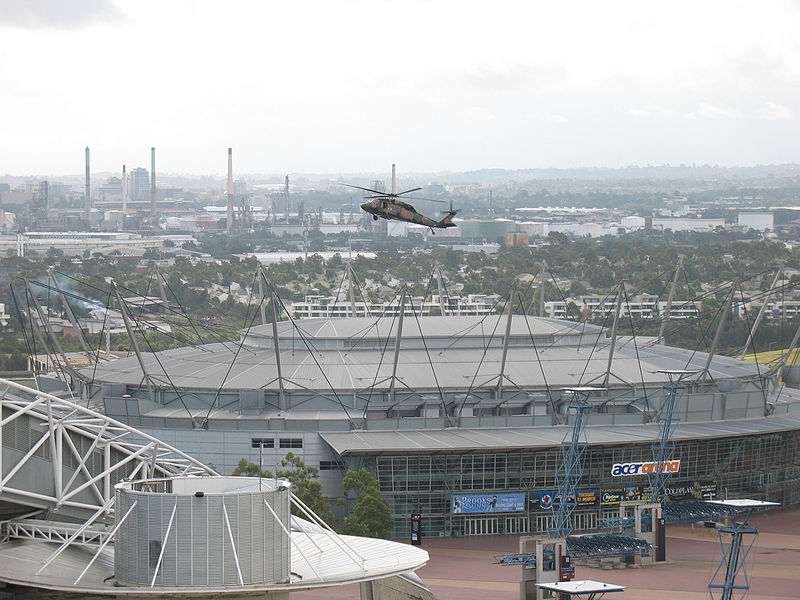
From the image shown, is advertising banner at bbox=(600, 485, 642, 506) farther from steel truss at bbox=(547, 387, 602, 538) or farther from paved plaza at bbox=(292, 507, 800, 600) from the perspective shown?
paved plaza at bbox=(292, 507, 800, 600)

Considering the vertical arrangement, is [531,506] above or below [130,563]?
below

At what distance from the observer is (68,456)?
43094 mm

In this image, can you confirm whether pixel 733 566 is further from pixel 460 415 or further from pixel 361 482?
pixel 460 415

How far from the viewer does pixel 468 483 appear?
261 feet

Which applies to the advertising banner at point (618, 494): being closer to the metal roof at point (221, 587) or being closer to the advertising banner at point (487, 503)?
the advertising banner at point (487, 503)

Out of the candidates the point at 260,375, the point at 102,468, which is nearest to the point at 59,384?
the point at 260,375

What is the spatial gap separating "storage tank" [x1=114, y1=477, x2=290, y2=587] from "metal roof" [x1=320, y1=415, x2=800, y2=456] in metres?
35.6

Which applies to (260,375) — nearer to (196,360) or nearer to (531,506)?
(196,360)

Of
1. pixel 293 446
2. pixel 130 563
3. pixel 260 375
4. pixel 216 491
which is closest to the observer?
pixel 130 563

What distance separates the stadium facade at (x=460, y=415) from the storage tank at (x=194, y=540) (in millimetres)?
35678

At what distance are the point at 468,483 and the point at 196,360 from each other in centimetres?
2777

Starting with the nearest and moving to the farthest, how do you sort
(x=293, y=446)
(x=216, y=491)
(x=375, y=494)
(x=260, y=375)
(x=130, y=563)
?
(x=130, y=563)
(x=216, y=491)
(x=375, y=494)
(x=293, y=446)
(x=260, y=375)

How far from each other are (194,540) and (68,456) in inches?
216

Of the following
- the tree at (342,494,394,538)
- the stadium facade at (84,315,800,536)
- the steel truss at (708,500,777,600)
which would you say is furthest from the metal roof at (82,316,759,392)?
the steel truss at (708,500,777,600)
